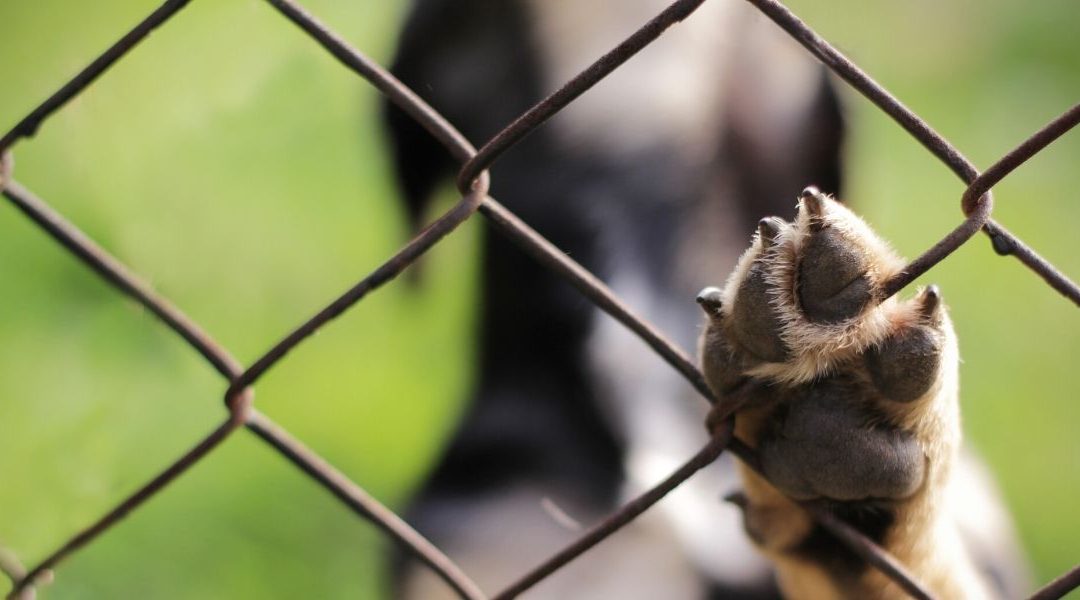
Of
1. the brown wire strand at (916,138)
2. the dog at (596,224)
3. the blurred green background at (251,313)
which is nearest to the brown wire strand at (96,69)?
the brown wire strand at (916,138)

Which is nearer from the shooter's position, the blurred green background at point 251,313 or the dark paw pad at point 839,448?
the dark paw pad at point 839,448

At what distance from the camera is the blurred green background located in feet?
6.66

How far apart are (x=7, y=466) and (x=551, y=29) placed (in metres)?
1.29

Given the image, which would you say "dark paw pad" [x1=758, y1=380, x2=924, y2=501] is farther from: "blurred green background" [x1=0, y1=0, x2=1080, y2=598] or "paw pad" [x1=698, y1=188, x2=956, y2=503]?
"blurred green background" [x1=0, y1=0, x2=1080, y2=598]

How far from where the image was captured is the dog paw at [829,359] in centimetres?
65

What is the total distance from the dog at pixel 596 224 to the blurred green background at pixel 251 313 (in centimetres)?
19

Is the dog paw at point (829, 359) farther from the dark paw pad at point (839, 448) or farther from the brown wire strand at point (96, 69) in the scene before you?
the brown wire strand at point (96, 69)

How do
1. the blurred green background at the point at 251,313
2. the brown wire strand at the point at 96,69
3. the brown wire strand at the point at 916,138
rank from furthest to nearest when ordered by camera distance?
the blurred green background at the point at 251,313 < the brown wire strand at the point at 96,69 < the brown wire strand at the point at 916,138

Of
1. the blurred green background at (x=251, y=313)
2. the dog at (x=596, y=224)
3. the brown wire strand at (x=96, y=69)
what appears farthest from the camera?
the blurred green background at (x=251, y=313)

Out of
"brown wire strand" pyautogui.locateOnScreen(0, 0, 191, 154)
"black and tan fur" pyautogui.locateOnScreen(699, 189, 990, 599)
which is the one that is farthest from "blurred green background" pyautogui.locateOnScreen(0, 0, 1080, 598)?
"black and tan fur" pyautogui.locateOnScreen(699, 189, 990, 599)

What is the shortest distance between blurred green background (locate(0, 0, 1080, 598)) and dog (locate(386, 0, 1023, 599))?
0.63 ft

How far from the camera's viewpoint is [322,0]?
2.38 m

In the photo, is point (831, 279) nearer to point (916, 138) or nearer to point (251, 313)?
point (916, 138)

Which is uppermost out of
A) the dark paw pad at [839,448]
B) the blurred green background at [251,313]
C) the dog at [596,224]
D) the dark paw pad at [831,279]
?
the blurred green background at [251,313]
